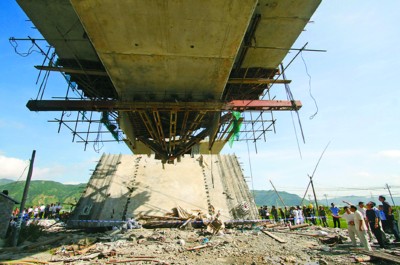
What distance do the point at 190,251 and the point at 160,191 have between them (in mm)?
7278

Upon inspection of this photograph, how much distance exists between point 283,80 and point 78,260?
10.2 m

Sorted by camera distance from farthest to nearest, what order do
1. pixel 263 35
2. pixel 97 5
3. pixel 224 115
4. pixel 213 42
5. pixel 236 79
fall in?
pixel 224 115 → pixel 236 79 → pixel 263 35 → pixel 213 42 → pixel 97 5

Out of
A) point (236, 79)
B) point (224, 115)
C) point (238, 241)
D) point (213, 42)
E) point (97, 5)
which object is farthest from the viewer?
point (224, 115)

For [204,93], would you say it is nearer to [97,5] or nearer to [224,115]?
[224,115]

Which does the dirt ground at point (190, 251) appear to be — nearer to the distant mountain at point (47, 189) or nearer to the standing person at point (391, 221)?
the standing person at point (391, 221)

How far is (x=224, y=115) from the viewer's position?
37.1 feet

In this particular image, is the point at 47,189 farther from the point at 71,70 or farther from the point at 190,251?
the point at 190,251

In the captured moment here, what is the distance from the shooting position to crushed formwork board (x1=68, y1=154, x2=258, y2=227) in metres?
12.4

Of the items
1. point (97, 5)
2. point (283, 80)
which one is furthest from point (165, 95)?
point (283, 80)

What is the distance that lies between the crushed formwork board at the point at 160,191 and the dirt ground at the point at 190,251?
10.7ft

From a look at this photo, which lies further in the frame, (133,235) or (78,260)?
(133,235)

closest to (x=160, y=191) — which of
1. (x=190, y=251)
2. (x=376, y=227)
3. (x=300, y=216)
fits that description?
(x=190, y=251)

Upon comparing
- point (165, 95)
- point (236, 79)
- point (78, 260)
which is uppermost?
point (236, 79)

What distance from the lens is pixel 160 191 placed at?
1387cm
